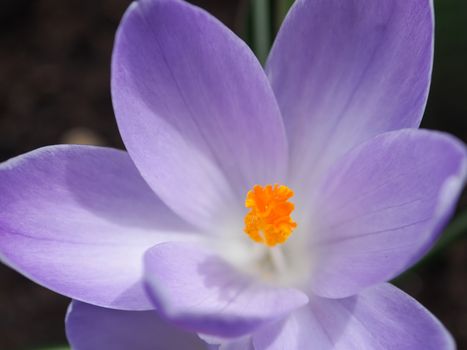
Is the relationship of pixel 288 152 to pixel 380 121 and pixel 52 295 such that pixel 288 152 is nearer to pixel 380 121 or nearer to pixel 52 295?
pixel 380 121

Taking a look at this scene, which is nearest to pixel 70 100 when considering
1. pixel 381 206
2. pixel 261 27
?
pixel 261 27

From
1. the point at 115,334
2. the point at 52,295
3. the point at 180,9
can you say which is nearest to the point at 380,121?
the point at 180,9

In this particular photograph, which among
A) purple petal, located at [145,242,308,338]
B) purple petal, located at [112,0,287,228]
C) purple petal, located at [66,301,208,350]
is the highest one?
purple petal, located at [112,0,287,228]

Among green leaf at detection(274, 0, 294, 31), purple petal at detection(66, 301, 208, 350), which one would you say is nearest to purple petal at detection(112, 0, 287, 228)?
purple petal at detection(66, 301, 208, 350)

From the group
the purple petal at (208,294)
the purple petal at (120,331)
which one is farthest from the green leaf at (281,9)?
the purple petal at (120,331)

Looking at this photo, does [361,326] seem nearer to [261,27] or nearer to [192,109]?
[192,109]

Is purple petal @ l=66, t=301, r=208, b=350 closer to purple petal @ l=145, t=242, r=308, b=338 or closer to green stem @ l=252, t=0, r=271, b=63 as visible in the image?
purple petal @ l=145, t=242, r=308, b=338

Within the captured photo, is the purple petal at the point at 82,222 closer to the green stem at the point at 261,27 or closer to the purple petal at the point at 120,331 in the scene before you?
the purple petal at the point at 120,331

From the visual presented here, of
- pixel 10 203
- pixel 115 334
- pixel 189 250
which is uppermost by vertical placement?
pixel 10 203
